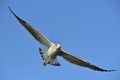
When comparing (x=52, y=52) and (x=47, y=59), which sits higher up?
(x=52, y=52)

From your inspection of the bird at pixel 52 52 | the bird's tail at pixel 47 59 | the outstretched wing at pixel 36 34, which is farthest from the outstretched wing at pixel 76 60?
the outstretched wing at pixel 36 34

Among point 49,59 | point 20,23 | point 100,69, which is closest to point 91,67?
point 100,69

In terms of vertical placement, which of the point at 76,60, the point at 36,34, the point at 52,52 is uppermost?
the point at 36,34

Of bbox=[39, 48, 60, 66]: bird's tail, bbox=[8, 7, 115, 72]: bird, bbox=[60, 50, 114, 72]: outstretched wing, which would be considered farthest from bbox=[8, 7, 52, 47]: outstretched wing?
bbox=[60, 50, 114, 72]: outstretched wing

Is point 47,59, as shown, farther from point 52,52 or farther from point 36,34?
point 36,34

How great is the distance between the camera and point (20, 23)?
31.0 ft

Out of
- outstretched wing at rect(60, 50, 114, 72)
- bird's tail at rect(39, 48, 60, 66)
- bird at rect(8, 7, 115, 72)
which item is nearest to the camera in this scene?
bird's tail at rect(39, 48, 60, 66)

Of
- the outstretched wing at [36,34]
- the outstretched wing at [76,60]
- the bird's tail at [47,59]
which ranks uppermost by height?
the outstretched wing at [36,34]

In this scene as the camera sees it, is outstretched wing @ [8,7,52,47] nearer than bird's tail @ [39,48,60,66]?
No

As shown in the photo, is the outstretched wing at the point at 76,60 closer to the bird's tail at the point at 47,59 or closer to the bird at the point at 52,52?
the bird at the point at 52,52

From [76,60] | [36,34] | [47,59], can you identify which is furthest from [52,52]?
[76,60]

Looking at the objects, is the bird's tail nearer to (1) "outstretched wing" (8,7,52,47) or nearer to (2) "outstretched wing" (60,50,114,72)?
(1) "outstretched wing" (8,7,52,47)

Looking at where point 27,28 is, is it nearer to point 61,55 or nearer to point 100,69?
point 61,55

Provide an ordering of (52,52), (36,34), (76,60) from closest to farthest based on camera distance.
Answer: (52,52), (36,34), (76,60)
